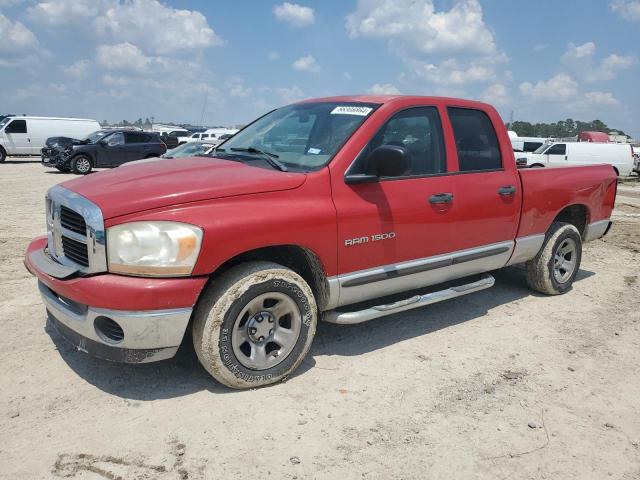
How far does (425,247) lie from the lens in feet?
13.3

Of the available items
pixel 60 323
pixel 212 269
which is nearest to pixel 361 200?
pixel 212 269

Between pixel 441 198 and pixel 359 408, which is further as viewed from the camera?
pixel 441 198

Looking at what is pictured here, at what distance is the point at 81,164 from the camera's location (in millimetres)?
19000

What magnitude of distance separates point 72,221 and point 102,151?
17984 millimetres

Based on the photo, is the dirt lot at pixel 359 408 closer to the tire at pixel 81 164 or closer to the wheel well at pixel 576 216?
the wheel well at pixel 576 216

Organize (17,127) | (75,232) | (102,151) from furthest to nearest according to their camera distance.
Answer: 1. (17,127)
2. (102,151)
3. (75,232)

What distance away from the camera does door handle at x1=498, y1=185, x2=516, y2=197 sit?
4.57m

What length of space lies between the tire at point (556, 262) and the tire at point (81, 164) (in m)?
17.5

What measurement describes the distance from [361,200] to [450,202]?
36.3 inches

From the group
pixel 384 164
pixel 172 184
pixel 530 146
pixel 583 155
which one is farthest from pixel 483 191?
pixel 530 146

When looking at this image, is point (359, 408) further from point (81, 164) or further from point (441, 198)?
point (81, 164)

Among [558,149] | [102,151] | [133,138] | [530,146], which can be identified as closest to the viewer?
[102,151]

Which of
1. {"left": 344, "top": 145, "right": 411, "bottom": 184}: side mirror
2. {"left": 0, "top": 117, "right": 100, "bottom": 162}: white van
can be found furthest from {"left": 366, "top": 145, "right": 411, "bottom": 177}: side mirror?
{"left": 0, "top": 117, "right": 100, "bottom": 162}: white van

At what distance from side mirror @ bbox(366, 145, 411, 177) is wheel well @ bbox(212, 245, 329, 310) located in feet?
2.41
